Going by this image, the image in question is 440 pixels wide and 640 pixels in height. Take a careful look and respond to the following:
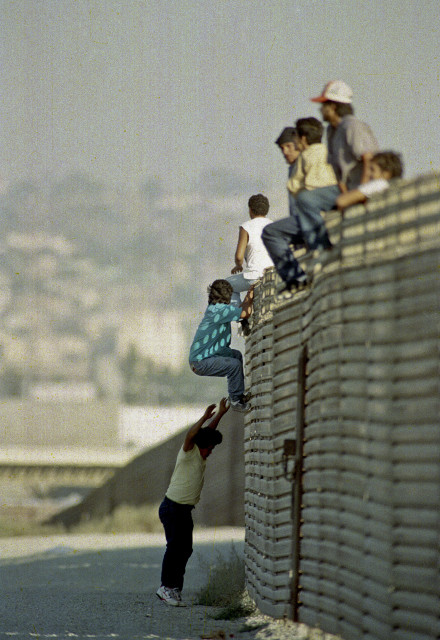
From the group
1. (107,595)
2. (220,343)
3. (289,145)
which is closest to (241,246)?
(220,343)

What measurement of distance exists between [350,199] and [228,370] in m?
4.36

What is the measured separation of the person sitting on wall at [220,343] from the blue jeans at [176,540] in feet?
4.50

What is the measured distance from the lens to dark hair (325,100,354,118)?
8.08 metres

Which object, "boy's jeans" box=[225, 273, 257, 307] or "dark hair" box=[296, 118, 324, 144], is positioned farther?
"boy's jeans" box=[225, 273, 257, 307]

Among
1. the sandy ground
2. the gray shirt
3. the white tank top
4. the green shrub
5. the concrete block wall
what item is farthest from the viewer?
the white tank top

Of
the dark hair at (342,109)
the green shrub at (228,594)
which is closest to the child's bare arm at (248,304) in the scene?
the green shrub at (228,594)

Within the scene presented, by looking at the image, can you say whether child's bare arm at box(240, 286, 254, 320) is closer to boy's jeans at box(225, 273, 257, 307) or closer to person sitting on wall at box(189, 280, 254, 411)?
person sitting on wall at box(189, 280, 254, 411)

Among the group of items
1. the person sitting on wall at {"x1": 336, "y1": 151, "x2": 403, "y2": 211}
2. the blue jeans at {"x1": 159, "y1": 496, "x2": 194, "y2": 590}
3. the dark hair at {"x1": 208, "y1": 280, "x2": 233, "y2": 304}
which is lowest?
the blue jeans at {"x1": 159, "y1": 496, "x2": 194, "y2": 590}

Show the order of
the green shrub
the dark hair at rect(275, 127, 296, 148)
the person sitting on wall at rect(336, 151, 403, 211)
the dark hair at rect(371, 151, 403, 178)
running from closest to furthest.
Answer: the person sitting on wall at rect(336, 151, 403, 211), the dark hair at rect(371, 151, 403, 178), the dark hair at rect(275, 127, 296, 148), the green shrub

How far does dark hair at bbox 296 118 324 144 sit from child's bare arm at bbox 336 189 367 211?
159 cm

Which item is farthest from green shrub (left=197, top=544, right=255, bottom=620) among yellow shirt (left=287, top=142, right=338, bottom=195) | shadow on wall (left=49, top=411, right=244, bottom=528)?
shadow on wall (left=49, top=411, right=244, bottom=528)

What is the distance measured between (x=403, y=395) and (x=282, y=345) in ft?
9.77

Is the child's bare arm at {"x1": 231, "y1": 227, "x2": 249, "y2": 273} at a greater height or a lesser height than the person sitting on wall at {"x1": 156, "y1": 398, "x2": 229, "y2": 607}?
greater

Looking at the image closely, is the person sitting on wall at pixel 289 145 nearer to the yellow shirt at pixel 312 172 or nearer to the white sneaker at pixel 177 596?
the yellow shirt at pixel 312 172
